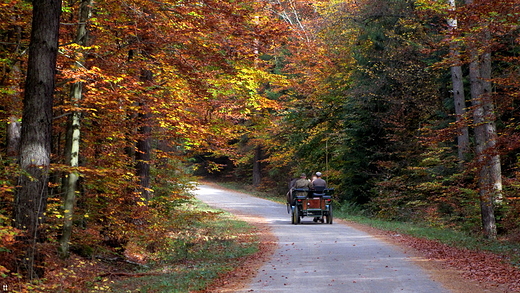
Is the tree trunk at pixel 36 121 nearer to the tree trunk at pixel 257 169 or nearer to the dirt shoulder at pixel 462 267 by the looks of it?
the dirt shoulder at pixel 462 267

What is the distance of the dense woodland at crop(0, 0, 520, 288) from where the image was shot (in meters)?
8.08

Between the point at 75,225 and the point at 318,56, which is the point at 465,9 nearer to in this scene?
the point at 318,56

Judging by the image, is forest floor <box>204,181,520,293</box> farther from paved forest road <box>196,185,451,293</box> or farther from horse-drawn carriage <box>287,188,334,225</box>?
horse-drawn carriage <box>287,188,334,225</box>

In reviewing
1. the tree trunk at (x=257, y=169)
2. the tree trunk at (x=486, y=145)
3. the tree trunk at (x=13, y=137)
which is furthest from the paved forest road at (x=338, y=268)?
the tree trunk at (x=257, y=169)

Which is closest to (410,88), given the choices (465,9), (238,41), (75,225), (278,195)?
(465,9)

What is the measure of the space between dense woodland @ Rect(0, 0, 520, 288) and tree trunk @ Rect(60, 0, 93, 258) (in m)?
0.03

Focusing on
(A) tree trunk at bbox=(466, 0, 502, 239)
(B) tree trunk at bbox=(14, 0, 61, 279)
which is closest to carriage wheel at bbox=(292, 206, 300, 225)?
(A) tree trunk at bbox=(466, 0, 502, 239)

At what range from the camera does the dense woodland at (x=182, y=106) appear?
8078mm

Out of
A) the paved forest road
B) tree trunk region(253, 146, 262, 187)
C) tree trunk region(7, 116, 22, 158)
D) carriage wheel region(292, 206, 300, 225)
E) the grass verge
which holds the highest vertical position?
tree trunk region(253, 146, 262, 187)

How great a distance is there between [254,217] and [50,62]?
16418mm

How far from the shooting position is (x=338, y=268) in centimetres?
958

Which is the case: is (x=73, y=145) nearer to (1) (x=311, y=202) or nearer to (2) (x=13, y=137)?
(2) (x=13, y=137)

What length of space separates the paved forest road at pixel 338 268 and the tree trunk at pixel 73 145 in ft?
12.6

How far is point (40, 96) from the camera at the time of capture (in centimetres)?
788
